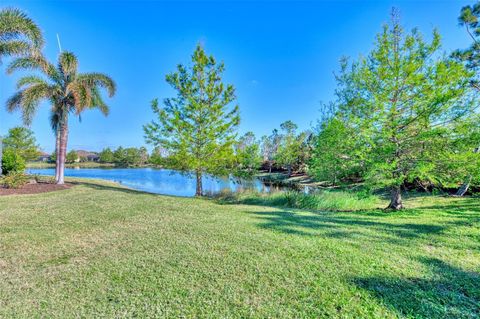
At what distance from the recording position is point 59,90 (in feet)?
41.0

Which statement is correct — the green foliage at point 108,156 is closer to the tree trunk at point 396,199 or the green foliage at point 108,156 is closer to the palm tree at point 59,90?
the palm tree at point 59,90

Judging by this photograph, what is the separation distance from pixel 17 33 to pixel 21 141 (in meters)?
20.2

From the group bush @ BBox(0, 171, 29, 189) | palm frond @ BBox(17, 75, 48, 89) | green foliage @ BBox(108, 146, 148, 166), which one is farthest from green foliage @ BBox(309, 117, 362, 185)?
green foliage @ BBox(108, 146, 148, 166)

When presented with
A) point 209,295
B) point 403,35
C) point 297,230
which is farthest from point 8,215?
point 403,35

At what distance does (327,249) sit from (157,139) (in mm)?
10554

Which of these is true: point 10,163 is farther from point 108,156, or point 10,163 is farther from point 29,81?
point 108,156

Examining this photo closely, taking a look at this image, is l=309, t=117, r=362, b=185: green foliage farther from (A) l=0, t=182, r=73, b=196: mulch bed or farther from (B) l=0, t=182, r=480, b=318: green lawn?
(A) l=0, t=182, r=73, b=196: mulch bed

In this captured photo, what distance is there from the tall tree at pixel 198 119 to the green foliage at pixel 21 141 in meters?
21.0

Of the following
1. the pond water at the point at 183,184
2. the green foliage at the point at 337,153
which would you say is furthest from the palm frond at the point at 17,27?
the green foliage at the point at 337,153

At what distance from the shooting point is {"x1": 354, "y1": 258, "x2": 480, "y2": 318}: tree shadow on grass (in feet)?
7.73

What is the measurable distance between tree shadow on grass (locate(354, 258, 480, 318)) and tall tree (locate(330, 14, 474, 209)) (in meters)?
4.25

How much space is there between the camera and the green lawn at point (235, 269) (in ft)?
7.85

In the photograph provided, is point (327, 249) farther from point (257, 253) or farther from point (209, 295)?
point (209, 295)

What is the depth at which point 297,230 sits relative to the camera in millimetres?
5078
